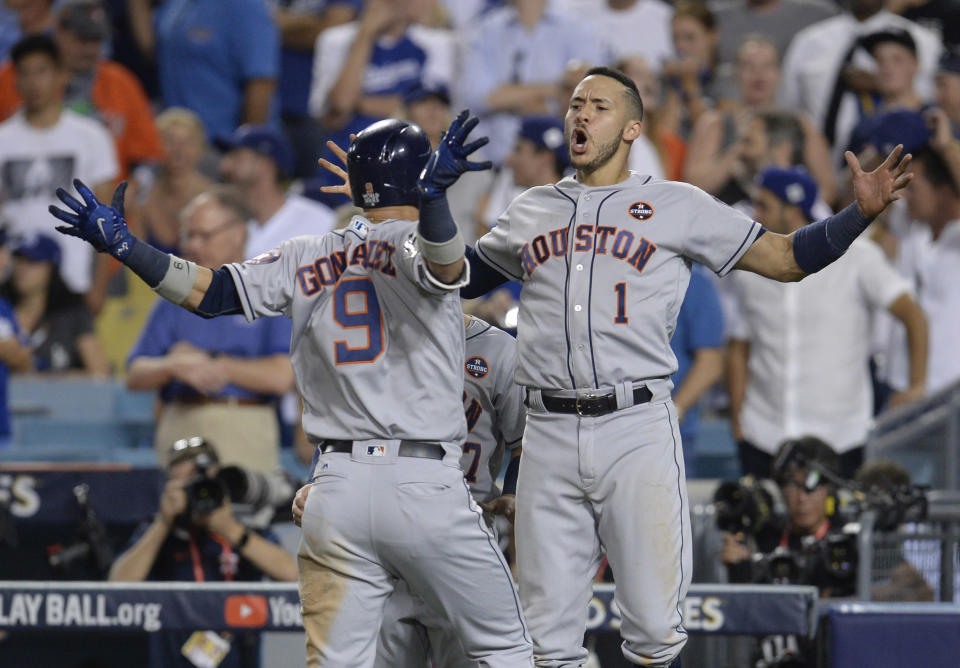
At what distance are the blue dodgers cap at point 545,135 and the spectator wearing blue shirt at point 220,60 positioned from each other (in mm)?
2623

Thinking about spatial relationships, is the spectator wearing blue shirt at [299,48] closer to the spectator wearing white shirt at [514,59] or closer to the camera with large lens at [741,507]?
the spectator wearing white shirt at [514,59]

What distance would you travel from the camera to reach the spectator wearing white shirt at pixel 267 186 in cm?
793

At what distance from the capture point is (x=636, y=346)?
4004mm

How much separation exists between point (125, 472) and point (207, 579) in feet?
1.87

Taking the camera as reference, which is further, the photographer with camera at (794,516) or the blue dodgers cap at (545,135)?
the blue dodgers cap at (545,135)

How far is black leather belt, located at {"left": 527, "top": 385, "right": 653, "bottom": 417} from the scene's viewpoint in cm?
397

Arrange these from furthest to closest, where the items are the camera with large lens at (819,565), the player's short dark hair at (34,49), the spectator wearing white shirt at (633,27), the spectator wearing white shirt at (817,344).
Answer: the spectator wearing white shirt at (633,27)
the player's short dark hair at (34,49)
the spectator wearing white shirt at (817,344)
the camera with large lens at (819,565)

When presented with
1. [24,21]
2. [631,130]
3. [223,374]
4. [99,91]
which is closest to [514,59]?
[99,91]

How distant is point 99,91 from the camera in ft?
31.0

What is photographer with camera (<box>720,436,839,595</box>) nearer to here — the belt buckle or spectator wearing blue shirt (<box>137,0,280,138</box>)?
the belt buckle

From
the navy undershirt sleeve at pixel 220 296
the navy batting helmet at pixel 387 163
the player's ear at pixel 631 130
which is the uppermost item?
the player's ear at pixel 631 130

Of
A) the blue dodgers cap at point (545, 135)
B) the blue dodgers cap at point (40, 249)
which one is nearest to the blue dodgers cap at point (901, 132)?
the blue dodgers cap at point (545, 135)

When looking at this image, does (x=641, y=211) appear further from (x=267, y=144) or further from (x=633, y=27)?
(x=633, y=27)

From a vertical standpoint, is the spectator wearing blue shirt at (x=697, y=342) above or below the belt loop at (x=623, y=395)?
above
